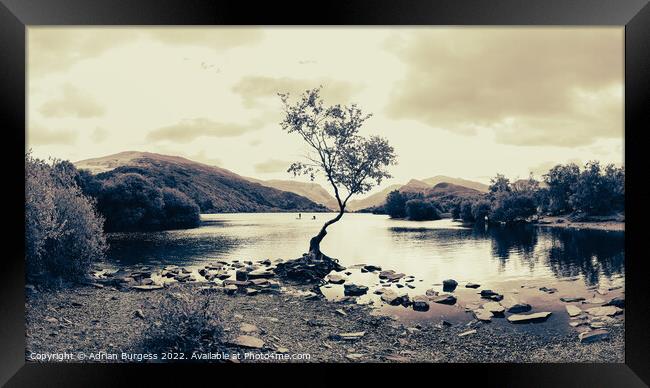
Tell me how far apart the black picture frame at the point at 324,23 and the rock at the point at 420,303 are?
645 millimetres

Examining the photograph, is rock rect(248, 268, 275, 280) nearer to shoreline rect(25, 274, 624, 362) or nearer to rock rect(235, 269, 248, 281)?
rock rect(235, 269, 248, 281)

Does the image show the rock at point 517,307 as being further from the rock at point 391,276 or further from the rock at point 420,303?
the rock at point 391,276

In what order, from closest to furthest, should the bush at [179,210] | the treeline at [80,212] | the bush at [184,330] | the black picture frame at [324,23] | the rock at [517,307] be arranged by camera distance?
the black picture frame at [324,23]
the bush at [184,330]
the rock at [517,307]
the treeline at [80,212]
the bush at [179,210]

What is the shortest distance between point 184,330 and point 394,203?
2941 millimetres

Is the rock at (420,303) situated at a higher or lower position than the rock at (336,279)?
lower

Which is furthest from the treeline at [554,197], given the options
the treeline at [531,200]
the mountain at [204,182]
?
the mountain at [204,182]

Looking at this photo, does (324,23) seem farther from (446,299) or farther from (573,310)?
(573,310)

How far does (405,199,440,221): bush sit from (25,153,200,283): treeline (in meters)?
2.86

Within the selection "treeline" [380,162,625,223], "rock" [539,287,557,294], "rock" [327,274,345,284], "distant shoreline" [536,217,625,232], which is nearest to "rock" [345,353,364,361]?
"rock" [327,274,345,284]

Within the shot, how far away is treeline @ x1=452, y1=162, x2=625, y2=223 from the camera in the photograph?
468 cm

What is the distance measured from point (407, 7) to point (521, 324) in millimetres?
3812

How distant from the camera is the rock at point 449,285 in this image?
4.79 metres

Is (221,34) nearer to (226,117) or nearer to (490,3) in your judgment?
(226,117)

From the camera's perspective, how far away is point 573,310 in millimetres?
4684
